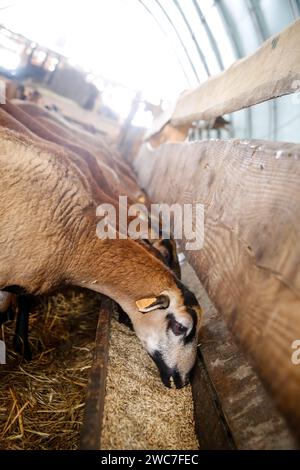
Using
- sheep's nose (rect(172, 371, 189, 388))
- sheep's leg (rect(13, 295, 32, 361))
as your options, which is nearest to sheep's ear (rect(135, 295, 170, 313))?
sheep's nose (rect(172, 371, 189, 388))

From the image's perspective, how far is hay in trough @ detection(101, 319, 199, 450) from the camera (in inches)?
73.7

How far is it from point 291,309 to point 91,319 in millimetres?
2449

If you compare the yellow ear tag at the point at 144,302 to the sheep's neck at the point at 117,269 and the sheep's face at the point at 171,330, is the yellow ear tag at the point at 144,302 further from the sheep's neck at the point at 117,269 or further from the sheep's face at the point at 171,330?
the sheep's neck at the point at 117,269

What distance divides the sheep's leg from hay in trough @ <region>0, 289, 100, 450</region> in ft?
0.22

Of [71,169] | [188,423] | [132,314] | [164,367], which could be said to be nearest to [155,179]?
[71,169]

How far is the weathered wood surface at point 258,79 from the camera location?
86.2 inches

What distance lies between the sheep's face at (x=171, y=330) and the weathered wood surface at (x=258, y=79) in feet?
5.38

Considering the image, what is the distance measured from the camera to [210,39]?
23.0 feet

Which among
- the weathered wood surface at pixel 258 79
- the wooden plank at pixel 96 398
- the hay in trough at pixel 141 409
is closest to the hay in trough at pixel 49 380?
the hay in trough at pixel 141 409

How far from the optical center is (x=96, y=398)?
5.92 ft

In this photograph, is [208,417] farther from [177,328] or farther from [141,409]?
[177,328]

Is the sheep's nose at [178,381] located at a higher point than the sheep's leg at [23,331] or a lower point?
higher

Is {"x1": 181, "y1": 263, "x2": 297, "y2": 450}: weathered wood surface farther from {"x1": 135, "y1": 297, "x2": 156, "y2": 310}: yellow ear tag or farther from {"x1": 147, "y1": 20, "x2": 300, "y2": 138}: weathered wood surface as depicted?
{"x1": 147, "y1": 20, "x2": 300, "y2": 138}: weathered wood surface

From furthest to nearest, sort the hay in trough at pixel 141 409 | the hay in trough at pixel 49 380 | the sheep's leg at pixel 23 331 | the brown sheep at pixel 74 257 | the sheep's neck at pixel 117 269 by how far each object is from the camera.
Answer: the sheep's neck at pixel 117 269 < the sheep's leg at pixel 23 331 < the brown sheep at pixel 74 257 < the hay in trough at pixel 49 380 < the hay in trough at pixel 141 409
